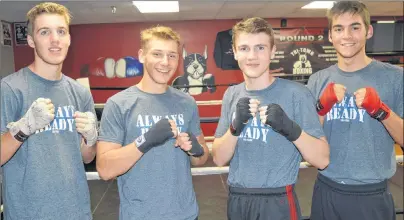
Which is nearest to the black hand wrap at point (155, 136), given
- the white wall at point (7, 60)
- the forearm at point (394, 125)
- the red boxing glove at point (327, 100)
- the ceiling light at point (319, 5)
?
the red boxing glove at point (327, 100)

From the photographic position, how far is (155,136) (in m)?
1.31

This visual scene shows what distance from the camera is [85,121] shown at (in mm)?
1400

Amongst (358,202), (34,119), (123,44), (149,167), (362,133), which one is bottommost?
(358,202)

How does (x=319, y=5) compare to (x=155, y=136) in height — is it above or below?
above

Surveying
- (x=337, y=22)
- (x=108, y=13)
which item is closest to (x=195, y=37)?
(x=108, y=13)

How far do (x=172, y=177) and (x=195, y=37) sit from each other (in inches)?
221

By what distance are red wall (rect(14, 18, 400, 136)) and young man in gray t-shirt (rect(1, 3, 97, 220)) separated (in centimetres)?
530

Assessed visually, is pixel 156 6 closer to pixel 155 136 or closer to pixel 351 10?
pixel 351 10

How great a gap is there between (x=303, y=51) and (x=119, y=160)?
560 cm

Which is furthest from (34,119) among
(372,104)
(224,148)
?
(372,104)

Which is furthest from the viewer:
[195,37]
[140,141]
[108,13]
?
[195,37]

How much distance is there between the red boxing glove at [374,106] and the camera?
143 centimetres

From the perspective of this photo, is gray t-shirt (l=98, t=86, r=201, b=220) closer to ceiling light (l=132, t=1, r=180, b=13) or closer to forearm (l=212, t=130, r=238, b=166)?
forearm (l=212, t=130, r=238, b=166)

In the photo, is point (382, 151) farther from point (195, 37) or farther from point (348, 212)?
point (195, 37)
